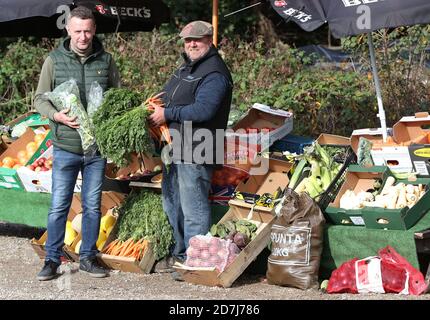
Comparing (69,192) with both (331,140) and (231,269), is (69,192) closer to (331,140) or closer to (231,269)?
(231,269)

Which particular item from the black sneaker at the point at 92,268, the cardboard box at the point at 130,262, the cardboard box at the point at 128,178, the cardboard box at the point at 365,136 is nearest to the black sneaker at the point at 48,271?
the black sneaker at the point at 92,268

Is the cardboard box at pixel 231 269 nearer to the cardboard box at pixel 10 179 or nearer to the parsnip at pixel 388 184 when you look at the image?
the parsnip at pixel 388 184

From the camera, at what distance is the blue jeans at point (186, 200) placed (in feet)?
23.3

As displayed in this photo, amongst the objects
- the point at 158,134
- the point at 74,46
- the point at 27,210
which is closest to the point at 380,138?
the point at 158,134

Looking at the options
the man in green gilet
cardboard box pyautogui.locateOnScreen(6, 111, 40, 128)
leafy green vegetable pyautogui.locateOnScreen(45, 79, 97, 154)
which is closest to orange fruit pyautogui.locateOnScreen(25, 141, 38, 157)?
cardboard box pyautogui.locateOnScreen(6, 111, 40, 128)

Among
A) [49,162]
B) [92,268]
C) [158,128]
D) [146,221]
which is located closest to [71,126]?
[158,128]

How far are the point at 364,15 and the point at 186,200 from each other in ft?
6.47

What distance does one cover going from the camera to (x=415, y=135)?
787 centimetres

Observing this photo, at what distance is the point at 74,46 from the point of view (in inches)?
277

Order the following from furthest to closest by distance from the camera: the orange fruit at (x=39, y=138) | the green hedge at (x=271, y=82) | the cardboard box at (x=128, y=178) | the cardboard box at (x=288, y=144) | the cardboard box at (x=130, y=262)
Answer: the green hedge at (x=271, y=82), the orange fruit at (x=39, y=138), the cardboard box at (x=288, y=144), the cardboard box at (x=128, y=178), the cardboard box at (x=130, y=262)

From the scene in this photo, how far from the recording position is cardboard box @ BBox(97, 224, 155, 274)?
740 cm

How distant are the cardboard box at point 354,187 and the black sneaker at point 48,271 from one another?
2200 millimetres

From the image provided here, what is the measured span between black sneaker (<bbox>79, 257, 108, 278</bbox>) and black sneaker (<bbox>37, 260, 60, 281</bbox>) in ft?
0.78

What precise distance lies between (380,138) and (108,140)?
2.47 m
